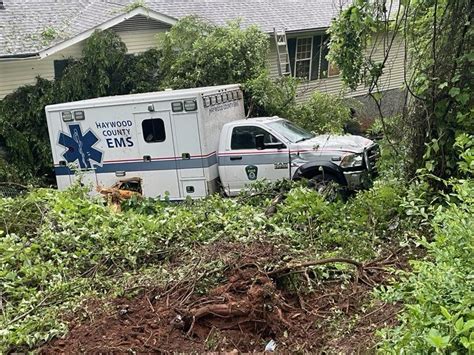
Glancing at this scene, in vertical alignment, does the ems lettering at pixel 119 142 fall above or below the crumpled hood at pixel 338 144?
above

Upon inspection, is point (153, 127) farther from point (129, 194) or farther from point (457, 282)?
point (457, 282)

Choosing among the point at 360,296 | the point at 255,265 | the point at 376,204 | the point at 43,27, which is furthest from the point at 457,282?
the point at 43,27

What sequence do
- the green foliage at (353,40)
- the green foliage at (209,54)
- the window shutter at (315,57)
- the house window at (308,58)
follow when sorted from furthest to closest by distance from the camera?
the window shutter at (315,57)
the house window at (308,58)
the green foliage at (209,54)
the green foliage at (353,40)

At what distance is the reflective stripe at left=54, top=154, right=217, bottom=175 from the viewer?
11352 millimetres

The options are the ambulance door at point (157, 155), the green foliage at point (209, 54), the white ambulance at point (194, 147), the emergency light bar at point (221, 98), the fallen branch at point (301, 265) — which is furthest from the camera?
the green foliage at point (209, 54)

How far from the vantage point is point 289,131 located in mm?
11500

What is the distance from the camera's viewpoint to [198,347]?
4.80 meters

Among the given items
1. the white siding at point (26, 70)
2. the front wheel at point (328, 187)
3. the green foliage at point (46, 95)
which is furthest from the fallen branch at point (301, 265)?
the white siding at point (26, 70)

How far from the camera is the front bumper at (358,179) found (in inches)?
400

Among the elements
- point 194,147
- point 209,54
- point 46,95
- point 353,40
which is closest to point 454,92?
point 353,40

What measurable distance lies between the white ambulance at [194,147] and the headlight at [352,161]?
19mm

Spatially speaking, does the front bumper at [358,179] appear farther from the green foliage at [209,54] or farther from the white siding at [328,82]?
the white siding at [328,82]

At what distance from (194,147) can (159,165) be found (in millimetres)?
975

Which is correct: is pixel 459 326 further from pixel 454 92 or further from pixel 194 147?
pixel 194 147
